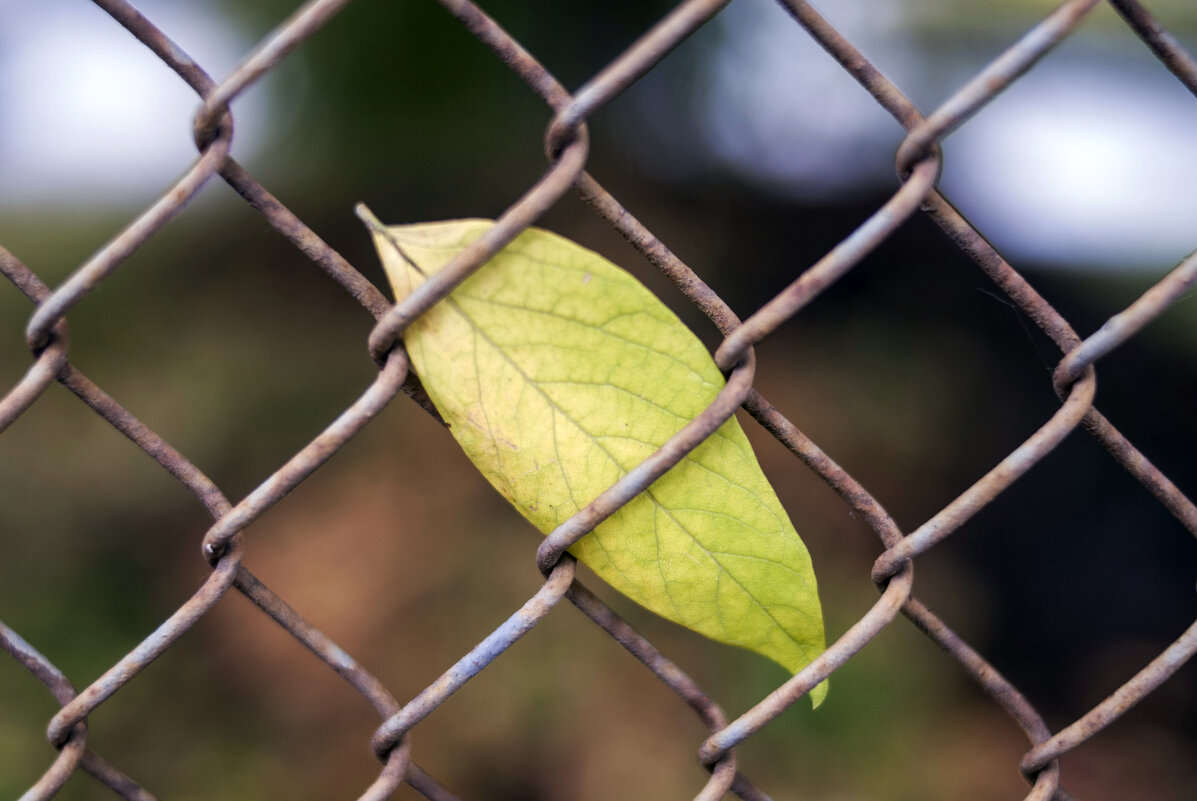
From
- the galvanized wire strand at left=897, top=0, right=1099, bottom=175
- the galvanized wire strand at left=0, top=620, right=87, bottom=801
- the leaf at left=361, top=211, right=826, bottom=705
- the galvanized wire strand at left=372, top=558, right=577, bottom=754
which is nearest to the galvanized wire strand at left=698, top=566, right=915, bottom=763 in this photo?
the leaf at left=361, top=211, right=826, bottom=705

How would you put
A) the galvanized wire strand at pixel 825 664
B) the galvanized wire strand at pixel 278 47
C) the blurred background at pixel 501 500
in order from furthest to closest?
1. the blurred background at pixel 501 500
2. the galvanized wire strand at pixel 825 664
3. the galvanized wire strand at pixel 278 47

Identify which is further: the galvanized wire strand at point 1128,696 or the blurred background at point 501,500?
the blurred background at point 501,500

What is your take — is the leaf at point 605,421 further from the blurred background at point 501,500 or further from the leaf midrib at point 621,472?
the blurred background at point 501,500

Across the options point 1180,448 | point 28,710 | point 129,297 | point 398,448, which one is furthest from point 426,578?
point 1180,448

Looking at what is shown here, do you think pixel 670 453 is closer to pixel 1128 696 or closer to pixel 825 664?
pixel 825 664

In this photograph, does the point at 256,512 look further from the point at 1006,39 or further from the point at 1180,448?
the point at 1006,39

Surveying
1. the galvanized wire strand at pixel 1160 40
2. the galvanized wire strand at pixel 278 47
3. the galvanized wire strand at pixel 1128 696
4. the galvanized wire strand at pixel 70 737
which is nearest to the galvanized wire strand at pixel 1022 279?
the galvanized wire strand at pixel 1160 40

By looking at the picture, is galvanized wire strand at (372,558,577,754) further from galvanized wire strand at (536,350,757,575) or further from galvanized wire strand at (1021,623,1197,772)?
galvanized wire strand at (1021,623,1197,772)

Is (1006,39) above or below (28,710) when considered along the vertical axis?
above
